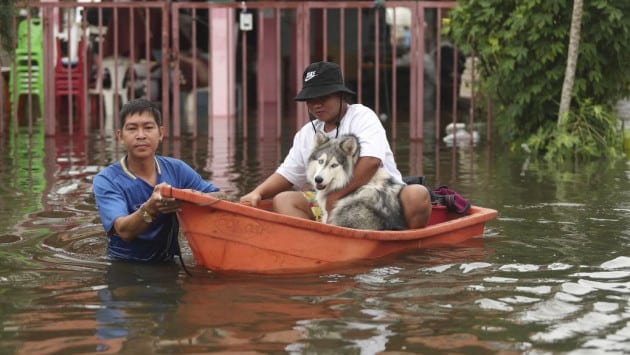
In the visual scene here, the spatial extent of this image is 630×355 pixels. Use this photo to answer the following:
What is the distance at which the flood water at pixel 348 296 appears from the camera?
16.2ft

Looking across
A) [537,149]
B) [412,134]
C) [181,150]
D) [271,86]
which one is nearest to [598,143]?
[537,149]

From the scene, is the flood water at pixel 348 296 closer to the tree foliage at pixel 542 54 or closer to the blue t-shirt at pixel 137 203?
the blue t-shirt at pixel 137 203

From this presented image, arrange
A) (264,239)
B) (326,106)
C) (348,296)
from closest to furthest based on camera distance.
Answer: (348,296)
(264,239)
(326,106)

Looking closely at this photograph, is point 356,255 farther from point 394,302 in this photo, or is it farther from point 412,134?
point 412,134

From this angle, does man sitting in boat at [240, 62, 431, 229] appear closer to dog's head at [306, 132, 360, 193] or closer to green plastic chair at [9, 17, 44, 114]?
dog's head at [306, 132, 360, 193]

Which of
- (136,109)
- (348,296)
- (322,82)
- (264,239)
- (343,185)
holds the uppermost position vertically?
(322,82)

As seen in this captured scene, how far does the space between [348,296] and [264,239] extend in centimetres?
67

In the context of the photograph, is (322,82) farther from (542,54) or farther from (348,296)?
(542,54)

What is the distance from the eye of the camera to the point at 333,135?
23.5 feet

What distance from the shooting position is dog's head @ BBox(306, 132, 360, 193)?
22.2ft

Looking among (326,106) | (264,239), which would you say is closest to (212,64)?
(326,106)

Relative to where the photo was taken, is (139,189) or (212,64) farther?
(212,64)

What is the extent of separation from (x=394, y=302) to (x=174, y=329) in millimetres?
1166

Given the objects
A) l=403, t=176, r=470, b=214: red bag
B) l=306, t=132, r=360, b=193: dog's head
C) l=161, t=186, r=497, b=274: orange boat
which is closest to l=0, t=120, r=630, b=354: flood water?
l=161, t=186, r=497, b=274: orange boat
